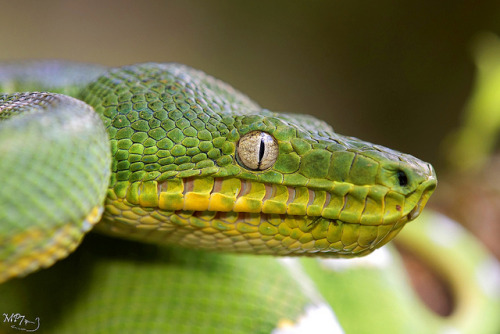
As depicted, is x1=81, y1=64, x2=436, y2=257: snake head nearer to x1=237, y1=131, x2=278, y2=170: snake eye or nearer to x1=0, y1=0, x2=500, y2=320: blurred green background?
x1=237, y1=131, x2=278, y2=170: snake eye

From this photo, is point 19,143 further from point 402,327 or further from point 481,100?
point 481,100

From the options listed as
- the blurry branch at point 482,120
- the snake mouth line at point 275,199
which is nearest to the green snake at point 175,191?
the snake mouth line at point 275,199

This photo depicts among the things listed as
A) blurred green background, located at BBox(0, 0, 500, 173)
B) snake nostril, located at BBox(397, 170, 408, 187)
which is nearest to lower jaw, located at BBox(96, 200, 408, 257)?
snake nostril, located at BBox(397, 170, 408, 187)

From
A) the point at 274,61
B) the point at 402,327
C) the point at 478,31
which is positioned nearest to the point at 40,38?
the point at 274,61

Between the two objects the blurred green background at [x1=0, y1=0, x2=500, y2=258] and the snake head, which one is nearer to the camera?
the snake head

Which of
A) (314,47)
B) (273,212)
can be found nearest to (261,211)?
(273,212)

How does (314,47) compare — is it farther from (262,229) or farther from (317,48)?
(262,229)

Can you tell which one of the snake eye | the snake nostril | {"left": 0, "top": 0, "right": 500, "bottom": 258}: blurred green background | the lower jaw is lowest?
{"left": 0, "top": 0, "right": 500, "bottom": 258}: blurred green background

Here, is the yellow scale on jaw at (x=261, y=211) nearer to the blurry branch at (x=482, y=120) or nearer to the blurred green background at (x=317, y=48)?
the blurry branch at (x=482, y=120)
